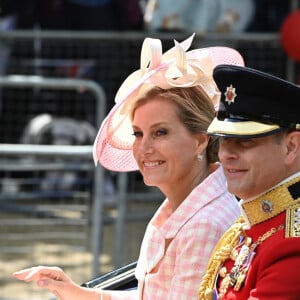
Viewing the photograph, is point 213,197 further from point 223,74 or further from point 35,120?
point 35,120

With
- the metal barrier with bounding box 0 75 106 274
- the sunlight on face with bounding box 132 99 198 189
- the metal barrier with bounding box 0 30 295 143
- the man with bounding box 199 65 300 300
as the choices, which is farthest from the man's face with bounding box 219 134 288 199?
the metal barrier with bounding box 0 30 295 143

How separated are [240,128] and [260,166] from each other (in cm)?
10

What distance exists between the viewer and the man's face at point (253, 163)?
7.48 feet

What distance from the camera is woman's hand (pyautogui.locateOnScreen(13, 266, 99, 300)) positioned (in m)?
2.87

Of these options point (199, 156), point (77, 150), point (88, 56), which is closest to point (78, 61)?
point (88, 56)

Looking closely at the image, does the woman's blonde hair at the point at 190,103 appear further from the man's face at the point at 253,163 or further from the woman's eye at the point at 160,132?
the man's face at the point at 253,163

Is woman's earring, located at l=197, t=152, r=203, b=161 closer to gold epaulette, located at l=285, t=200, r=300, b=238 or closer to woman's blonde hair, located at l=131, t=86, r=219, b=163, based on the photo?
woman's blonde hair, located at l=131, t=86, r=219, b=163

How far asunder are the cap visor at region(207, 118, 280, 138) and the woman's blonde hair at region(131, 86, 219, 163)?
0.51 metres

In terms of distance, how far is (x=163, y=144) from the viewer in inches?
114

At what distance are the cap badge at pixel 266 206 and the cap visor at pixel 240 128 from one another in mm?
180

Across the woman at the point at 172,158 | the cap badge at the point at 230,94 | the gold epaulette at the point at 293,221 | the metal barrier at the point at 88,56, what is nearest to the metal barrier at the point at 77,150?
the metal barrier at the point at 88,56

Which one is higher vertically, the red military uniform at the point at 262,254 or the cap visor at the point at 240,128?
the cap visor at the point at 240,128

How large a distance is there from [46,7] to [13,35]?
86cm

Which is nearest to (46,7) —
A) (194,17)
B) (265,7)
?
(194,17)
